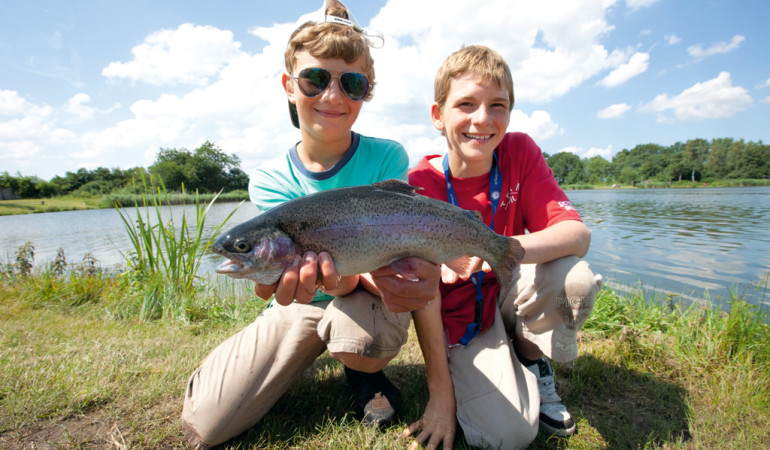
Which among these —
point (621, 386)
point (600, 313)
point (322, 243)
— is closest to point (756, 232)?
point (600, 313)

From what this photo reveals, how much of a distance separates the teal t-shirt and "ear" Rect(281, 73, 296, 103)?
551mm

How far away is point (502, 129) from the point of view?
3.65 metres

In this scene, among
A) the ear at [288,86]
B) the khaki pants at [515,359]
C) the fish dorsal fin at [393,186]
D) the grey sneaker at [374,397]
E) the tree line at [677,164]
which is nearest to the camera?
the fish dorsal fin at [393,186]

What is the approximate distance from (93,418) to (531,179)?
458 centimetres

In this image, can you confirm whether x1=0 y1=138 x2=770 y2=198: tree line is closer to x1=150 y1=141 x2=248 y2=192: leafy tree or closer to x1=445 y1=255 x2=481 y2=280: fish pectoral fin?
x1=150 y1=141 x2=248 y2=192: leafy tree

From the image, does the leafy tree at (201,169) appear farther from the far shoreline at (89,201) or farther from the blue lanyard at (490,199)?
the blue lanyard at (490,199)

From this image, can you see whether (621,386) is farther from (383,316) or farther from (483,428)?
(383,316)

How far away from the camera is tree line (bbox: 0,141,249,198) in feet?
286

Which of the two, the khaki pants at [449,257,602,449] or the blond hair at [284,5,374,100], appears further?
the blond hair at [284,5,374,100]

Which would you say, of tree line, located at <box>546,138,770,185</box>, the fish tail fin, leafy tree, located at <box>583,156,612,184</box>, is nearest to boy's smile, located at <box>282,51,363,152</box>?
the fish tail fin

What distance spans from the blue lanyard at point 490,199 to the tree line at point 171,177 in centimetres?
9172

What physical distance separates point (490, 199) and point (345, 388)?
2.49m

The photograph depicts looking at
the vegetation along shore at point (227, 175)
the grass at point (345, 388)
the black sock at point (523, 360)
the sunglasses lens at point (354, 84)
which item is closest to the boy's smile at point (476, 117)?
the sunglasses lens at point (354, 84)

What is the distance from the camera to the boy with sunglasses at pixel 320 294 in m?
2.91
